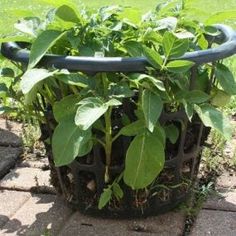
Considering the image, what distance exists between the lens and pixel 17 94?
2.54m

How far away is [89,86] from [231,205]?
0.96 m

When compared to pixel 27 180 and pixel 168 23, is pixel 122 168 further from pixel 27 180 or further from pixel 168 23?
pixel 27 180

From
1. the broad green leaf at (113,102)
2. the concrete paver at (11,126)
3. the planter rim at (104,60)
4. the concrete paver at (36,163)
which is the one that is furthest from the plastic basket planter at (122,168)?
the concrete paver at (11,126)

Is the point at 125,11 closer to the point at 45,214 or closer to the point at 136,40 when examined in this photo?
the point at 136,40

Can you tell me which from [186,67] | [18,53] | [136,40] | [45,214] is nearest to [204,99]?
[186,67]

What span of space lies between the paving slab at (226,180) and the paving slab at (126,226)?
37 centimetres

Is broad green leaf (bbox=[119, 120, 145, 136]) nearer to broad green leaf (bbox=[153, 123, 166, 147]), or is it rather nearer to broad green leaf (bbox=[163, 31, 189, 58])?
broad green leaf (bbox=[153, 123, 166, 147])

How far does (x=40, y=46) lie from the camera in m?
2.11

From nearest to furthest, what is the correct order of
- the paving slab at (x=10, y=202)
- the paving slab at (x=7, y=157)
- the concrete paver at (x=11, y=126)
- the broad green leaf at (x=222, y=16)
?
the broad green leaf at (x=222, y=16) < the paving slab at (x=10, y=202) < the paving slab at (x=7, y=157) < the concrete paver at (x=11, y=126)

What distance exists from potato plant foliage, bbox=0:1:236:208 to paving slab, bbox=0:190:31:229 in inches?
20.6

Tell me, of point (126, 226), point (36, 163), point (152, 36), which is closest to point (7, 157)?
point (36, 163)

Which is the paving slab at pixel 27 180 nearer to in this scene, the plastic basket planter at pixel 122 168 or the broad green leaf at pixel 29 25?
the plastic basket planter at pixel 122 168

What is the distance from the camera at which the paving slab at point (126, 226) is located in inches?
94.7

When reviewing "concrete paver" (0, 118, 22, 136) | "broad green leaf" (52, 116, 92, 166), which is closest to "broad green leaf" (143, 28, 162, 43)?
"broad green leaf" (52, 116, 92, 166)
